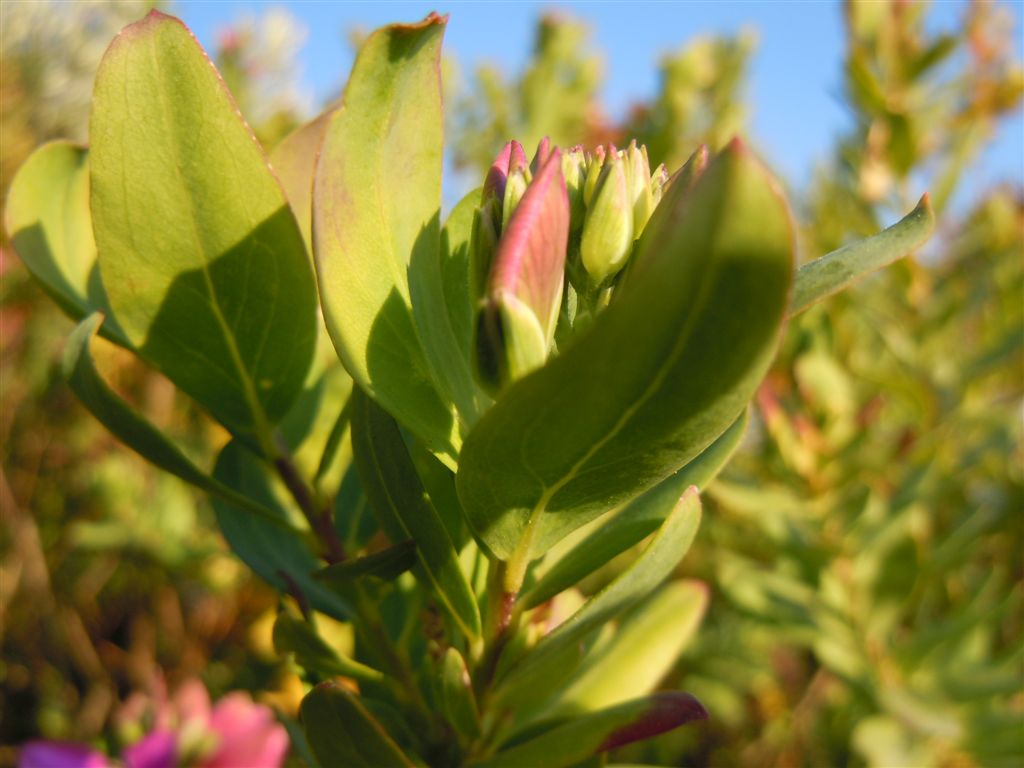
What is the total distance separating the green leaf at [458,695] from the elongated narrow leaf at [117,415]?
0.18 metres

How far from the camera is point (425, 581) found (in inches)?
22.4

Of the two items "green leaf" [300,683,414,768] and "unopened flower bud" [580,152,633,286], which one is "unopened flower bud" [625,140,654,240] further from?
"green leaf" [300,683,414,768]

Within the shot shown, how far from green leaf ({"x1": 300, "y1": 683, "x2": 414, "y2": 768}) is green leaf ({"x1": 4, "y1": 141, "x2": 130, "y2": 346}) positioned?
28 centimetres

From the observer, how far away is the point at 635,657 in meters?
0.73

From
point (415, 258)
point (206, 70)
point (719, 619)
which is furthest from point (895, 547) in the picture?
point (206, 70)

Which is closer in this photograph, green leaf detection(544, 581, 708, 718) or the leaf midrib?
the leaf midrib

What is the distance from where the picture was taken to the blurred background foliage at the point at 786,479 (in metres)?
1.51

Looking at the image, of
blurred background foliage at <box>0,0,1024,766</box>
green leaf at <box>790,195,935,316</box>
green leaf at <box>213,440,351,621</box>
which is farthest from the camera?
blurred background foliage at <box>0,0,1024,766</box>

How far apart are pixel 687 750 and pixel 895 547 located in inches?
37.9

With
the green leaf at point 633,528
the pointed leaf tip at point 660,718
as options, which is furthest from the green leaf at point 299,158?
the pointed leaf tip at point 660,718

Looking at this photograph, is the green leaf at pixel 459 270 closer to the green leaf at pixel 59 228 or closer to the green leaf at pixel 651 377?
the green leaf at pixel 651 377

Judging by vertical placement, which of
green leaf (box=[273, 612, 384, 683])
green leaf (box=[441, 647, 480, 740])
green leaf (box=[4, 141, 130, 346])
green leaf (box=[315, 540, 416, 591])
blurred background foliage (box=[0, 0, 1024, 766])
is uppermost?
green leaf (box=[4, 141, 130, 346])

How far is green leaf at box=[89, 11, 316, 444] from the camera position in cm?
50

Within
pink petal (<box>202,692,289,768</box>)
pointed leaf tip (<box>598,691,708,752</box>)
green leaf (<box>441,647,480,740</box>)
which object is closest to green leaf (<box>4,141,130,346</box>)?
green leaf (<box>441,647,480,740</box>)
